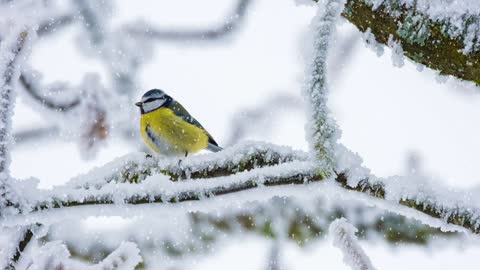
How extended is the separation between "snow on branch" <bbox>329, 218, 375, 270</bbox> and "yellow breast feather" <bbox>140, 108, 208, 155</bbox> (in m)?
2.66

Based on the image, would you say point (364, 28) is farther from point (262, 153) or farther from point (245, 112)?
point (245, 112)

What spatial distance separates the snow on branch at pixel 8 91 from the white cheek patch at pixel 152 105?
8.29 feet

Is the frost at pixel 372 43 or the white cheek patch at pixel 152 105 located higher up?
the frost at pixel 372 43

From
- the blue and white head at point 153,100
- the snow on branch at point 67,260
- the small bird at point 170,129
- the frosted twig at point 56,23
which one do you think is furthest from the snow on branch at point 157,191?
the blue and white head at point 153,100

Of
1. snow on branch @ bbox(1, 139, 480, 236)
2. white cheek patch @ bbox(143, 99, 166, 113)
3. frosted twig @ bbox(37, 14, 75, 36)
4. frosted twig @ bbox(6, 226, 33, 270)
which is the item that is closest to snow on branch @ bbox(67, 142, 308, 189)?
snow on branch @ bbox(1, 139, 480, 236)

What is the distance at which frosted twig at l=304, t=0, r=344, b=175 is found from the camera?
1051mm

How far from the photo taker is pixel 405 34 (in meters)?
1.38

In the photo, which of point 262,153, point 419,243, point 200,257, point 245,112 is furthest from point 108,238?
point 245,112

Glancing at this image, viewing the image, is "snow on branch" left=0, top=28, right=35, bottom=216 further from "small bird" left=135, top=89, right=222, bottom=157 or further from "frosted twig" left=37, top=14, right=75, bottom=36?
"small bird" left=135, top=89, right=222, bottom=157

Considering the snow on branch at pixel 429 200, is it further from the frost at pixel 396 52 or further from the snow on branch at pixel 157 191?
the frost at pixel 396 52

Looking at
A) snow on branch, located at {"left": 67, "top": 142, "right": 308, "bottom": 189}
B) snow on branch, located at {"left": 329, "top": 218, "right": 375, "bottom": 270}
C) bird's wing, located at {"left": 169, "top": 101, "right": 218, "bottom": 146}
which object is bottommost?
snow on branch, located at {"left": 329, "top": 218, "right": 375, "bottom": 270}

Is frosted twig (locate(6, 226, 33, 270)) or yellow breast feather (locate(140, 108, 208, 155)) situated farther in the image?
yellow breast feather (locate(140, 108, 208, 155))

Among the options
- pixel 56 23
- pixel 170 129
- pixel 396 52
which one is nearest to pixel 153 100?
pixel 170 129

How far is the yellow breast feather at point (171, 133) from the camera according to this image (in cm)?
367
